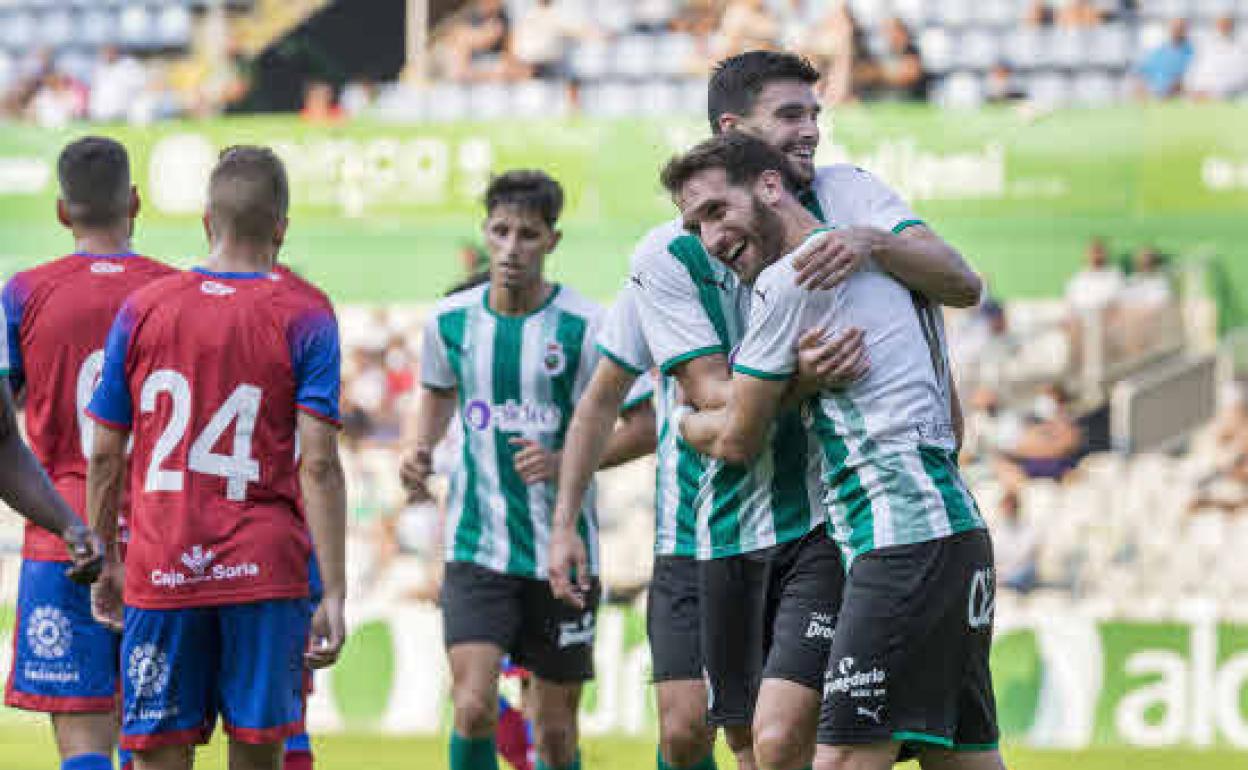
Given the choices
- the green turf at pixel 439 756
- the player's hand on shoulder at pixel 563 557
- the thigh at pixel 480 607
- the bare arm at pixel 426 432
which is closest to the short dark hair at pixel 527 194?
the bare arm at pixel 426 432

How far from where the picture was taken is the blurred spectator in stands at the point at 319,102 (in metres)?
13.9

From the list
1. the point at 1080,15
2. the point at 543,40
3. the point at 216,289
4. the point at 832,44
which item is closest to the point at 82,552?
the point at 216,289

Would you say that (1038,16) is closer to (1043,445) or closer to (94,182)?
(1043,445)

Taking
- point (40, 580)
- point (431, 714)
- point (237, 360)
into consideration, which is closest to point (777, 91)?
point (237, 360)

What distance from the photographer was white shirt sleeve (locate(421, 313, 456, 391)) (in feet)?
23.6

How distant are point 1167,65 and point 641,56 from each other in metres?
3.55

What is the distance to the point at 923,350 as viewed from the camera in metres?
4.41

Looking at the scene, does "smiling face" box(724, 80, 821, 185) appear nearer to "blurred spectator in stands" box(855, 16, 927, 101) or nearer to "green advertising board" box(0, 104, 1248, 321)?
"green advertising board" box(0, 104, 1248, 321)

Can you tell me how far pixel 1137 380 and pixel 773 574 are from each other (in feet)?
26.4

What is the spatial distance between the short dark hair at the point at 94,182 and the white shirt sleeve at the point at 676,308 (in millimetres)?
1745

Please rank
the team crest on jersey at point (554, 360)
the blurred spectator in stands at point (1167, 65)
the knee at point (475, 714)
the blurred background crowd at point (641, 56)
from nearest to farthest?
1. the knee at point (475, 714)
2. the team crest on jersey at point (554, 360)
3. the blurred spectator in stands at point (1167, 65)
4. the blurred background crowd at point (641, 56)

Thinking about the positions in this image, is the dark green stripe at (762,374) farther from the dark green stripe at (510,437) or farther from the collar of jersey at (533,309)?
the collar of jersey at (533,309)

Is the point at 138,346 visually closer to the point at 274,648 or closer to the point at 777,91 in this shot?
the point at 274,648

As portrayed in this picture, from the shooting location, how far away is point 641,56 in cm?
1433
